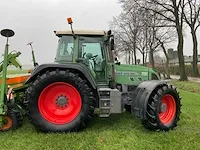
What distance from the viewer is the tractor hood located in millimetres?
7391

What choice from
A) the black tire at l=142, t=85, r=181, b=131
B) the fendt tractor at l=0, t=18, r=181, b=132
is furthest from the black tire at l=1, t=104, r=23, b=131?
the black tire at l=142, t=85, r=181, b=131

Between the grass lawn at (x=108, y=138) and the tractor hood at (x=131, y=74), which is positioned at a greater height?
the tractor hood at (x=131, y=74)

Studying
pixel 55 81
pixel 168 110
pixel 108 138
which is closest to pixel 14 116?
pixel 55 81

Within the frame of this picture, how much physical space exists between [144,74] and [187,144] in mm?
2665

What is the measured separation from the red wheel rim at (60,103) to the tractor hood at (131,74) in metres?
1.31

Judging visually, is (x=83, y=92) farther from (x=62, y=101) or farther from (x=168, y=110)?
(x=168, y=110)

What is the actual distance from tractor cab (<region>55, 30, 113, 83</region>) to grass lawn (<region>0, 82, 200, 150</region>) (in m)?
1.33

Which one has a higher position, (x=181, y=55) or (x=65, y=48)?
(x=181, y=55)

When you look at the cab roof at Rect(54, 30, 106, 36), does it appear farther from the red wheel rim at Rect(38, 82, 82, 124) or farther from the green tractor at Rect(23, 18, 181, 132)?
the red wheel rim at Rect(38, 82, 82, 124)

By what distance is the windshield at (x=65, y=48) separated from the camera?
697cm

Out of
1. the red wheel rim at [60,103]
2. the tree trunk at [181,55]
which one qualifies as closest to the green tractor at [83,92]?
the red wheel rim at [60,103]

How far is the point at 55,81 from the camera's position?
6418mm

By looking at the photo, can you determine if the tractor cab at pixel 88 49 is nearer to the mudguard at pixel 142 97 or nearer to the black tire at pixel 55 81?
the black tire at pixel 55 81

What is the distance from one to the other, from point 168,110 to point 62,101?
240 cm
